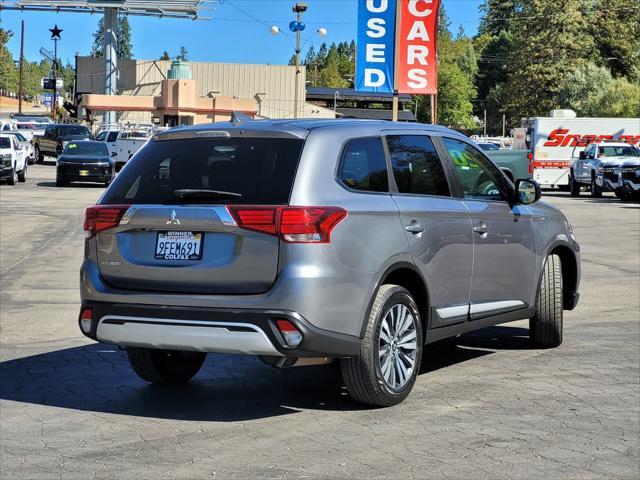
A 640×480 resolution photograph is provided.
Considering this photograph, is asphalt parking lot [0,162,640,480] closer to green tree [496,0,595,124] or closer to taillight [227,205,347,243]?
taillight [227,205,347,243]

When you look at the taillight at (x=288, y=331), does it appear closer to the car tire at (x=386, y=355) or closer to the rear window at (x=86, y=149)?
the car tire at (x=386, y=355)

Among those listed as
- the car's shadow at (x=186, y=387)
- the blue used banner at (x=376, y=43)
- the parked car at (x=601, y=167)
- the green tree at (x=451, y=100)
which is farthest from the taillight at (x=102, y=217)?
the green tree at (x=451, y=100)

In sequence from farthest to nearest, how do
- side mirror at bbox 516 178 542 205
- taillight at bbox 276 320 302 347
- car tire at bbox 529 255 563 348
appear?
1. car tire at bbox 529 255 563 348
2. side mirror at bbox 516 178 542 205
3. taillight at bbox 276 320 302 347

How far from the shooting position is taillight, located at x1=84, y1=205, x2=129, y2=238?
6953 mm

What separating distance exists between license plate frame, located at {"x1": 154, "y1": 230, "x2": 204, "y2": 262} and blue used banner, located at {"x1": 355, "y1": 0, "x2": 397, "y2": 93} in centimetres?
1619

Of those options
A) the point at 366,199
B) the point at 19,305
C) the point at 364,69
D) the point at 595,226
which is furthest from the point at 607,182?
the point at 366,199

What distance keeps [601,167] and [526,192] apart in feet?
109

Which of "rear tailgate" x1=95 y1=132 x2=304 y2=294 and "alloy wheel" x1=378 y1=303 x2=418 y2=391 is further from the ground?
"rear tailgate" x1=95 y1=132 x2=304 y2=294

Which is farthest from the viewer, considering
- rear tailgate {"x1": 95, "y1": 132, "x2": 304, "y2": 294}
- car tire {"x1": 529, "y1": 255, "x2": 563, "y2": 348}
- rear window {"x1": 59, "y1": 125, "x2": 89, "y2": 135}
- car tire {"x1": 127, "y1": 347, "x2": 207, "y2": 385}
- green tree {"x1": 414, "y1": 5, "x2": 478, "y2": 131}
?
green tree {"x1": 414, "y1": 5, "x2": 478, "y2": 131}

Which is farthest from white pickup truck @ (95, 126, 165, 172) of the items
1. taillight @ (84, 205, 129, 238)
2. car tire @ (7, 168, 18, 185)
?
taillight @ (84, 205, 129, 238)

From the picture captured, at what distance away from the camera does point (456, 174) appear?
817cm

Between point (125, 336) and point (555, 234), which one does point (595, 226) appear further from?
point (125, 336)

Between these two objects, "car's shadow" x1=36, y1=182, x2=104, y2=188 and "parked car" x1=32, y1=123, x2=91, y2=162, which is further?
"parked car" x1=32, y1=123, x2=91, y2=162

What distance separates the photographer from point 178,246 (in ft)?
22.0
